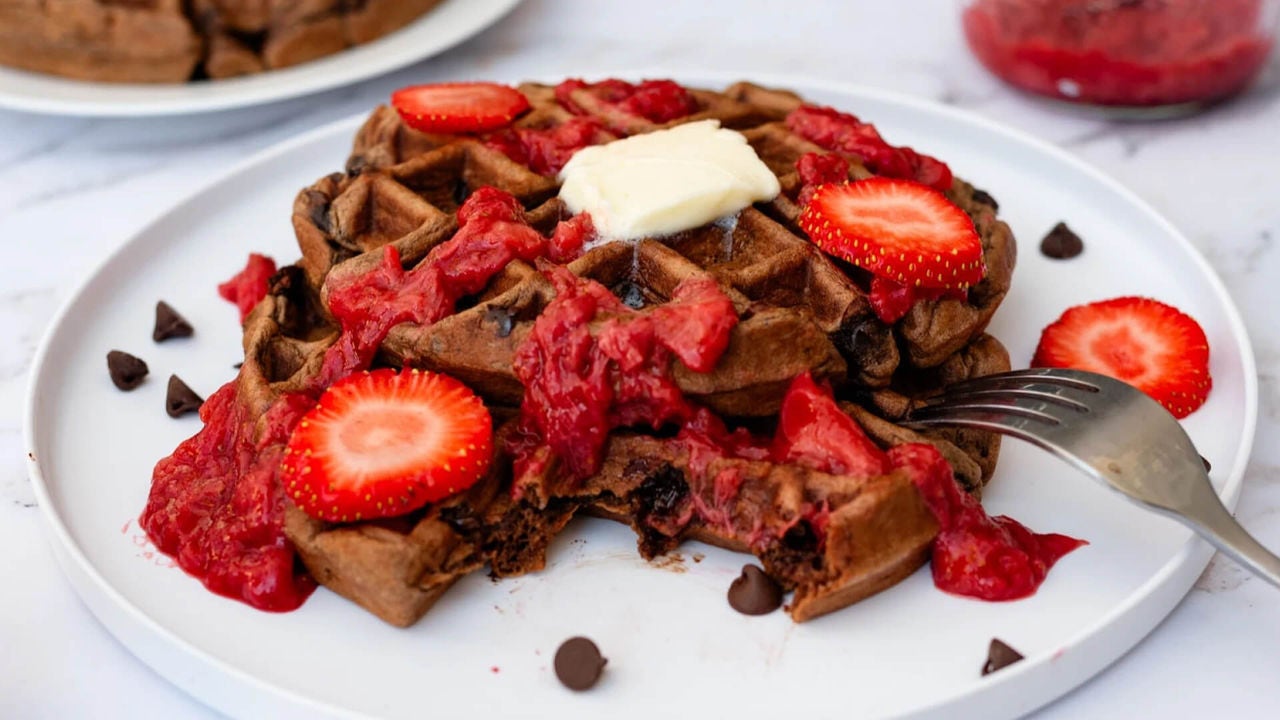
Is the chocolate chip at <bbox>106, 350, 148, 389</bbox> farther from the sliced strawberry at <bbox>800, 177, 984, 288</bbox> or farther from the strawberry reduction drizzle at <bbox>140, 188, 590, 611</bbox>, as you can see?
the sliced strawberry at <bbox>800, 177, 984, 288</bbox>

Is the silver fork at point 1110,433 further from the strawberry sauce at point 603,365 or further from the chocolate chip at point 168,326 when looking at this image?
the chocolate chip at point 168,326

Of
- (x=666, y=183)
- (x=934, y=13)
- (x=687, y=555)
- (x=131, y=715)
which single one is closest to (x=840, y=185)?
(x=666, y=183)

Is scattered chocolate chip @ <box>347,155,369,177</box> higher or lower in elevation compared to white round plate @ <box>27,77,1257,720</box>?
higher

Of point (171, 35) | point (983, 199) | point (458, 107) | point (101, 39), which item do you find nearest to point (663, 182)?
point (458, 107)

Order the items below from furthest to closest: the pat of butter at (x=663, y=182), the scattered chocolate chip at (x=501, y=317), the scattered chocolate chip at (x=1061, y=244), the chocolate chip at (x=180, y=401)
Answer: the scattered chocolate chip at (x=1061, y=244), the chocolate chip at (x=180, y=401), the pat of butter at (x=663, y=182), the scattered chocolate chip at (x=501, y=317)

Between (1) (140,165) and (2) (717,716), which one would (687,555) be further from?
(1) (140,165)

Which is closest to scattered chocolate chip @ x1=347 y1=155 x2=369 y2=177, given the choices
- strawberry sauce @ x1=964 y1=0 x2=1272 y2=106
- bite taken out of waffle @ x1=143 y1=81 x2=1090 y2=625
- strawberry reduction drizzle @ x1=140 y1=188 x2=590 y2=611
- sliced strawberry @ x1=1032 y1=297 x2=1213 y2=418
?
bite taken out of waffle @ x1=143 y1=81 x2=1090 y2=625

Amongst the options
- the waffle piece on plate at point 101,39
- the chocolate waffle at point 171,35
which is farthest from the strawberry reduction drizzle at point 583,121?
the waffle piece on plate at point 101,39
